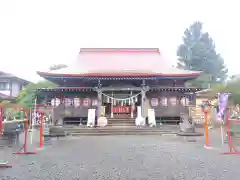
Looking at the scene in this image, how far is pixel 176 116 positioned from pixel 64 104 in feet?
30.9

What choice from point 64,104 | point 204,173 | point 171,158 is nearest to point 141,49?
point 64,104

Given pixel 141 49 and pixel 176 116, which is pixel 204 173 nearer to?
pixel 176 116

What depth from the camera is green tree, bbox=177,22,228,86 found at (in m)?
42.2

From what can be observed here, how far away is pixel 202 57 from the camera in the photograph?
42.3 metres

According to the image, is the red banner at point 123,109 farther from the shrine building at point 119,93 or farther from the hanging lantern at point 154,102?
the hanging lantern at point 154,102

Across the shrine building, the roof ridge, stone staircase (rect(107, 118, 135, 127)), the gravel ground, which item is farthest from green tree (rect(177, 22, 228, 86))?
the gravel ground

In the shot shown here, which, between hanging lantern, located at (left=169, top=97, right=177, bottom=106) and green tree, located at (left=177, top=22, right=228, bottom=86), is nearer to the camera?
hanging lantern, located at (left=169, top=97, right=177, bottom=106)

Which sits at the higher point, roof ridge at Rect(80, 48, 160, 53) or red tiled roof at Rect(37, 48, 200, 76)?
roof ridge at Rect(80, 48, 160, 53)

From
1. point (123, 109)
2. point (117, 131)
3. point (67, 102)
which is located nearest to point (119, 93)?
point (123, 109)

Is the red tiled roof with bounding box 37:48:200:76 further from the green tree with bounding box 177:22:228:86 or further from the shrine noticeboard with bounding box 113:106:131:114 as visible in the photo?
the green tree with bounding box 177:22:228:86

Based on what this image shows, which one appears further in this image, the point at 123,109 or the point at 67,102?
the point at 123,109

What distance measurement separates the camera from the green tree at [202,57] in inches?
1662

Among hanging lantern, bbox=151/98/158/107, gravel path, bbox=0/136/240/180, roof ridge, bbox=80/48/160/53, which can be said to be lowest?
gravel path, bbox=0/136/240/180

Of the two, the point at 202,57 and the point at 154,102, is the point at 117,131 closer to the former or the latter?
the point at 154,102
